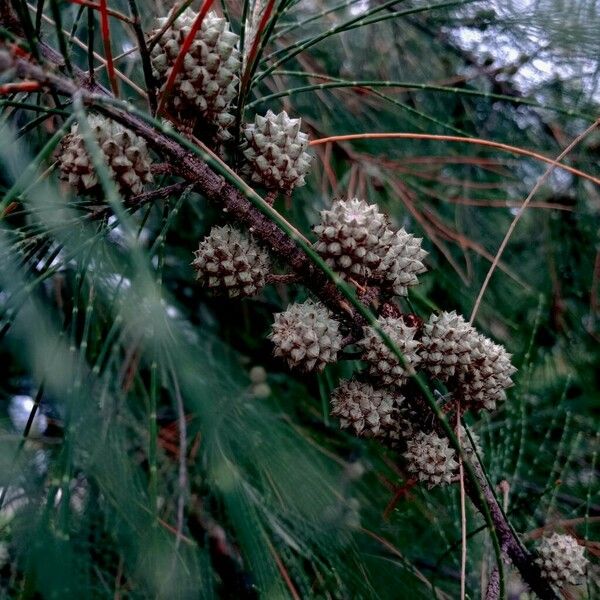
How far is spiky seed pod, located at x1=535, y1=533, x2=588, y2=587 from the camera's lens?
24.4 inches

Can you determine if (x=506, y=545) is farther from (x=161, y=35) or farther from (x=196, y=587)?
(x=161, y=35)

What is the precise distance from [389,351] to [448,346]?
0.08 meters

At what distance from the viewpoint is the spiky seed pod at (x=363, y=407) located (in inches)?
22.5

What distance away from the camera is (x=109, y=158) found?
1.58ft

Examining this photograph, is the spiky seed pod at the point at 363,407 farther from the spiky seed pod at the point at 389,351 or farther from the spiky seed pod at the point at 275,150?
the spiky seed pod at the point at 275,150

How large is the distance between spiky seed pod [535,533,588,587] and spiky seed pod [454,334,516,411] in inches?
6.5

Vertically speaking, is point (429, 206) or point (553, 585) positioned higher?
point (429, 206)

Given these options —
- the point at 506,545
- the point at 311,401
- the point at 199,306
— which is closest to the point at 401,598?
the point at 506,545

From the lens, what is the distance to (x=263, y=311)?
4.42ft

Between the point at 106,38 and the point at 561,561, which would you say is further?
the point at 561,561

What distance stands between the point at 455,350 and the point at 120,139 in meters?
0.36

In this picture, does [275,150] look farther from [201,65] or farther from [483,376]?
[483,376]

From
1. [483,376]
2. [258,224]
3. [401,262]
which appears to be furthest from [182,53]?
[483,376]

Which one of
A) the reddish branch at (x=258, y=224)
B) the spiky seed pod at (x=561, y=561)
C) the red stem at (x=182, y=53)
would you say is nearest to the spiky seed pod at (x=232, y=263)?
the reddish branch at (x=258, y=224)
